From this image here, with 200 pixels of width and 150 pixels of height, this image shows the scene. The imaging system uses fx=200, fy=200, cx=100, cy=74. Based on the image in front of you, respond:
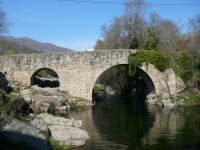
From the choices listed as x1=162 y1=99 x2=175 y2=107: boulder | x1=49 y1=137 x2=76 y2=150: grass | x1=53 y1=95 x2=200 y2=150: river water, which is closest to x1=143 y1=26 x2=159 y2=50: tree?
x1=162 y1=99 x2=175 y2=107: boulder

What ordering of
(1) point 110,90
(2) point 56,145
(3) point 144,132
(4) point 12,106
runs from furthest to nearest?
(1) point 110,90 < (3) point 144,132 < (4) point 12,106 < (2) point 56,145

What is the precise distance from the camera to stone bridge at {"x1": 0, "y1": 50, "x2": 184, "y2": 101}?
17.6m

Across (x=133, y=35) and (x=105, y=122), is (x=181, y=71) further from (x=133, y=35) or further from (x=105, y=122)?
(x=133, y=35)

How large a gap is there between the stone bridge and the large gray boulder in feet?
38.2

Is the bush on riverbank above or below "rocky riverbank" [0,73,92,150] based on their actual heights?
above

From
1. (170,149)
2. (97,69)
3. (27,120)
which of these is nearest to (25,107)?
(27,120)

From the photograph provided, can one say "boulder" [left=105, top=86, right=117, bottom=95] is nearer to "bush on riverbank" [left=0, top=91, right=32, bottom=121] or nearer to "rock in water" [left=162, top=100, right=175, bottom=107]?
"rock in water" [left=162, top=100, right=175, bottom=107]

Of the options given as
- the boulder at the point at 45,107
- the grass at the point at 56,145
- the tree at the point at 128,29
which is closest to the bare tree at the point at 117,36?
the tree at the point at 128,29

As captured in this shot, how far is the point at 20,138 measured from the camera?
5.59 metres

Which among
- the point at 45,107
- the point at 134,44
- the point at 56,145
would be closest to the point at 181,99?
the point at 45,107

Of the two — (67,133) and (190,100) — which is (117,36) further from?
(67,133)

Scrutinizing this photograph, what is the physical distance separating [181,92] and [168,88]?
118 cm

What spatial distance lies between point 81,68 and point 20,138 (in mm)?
12404

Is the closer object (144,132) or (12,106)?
(12,106)
